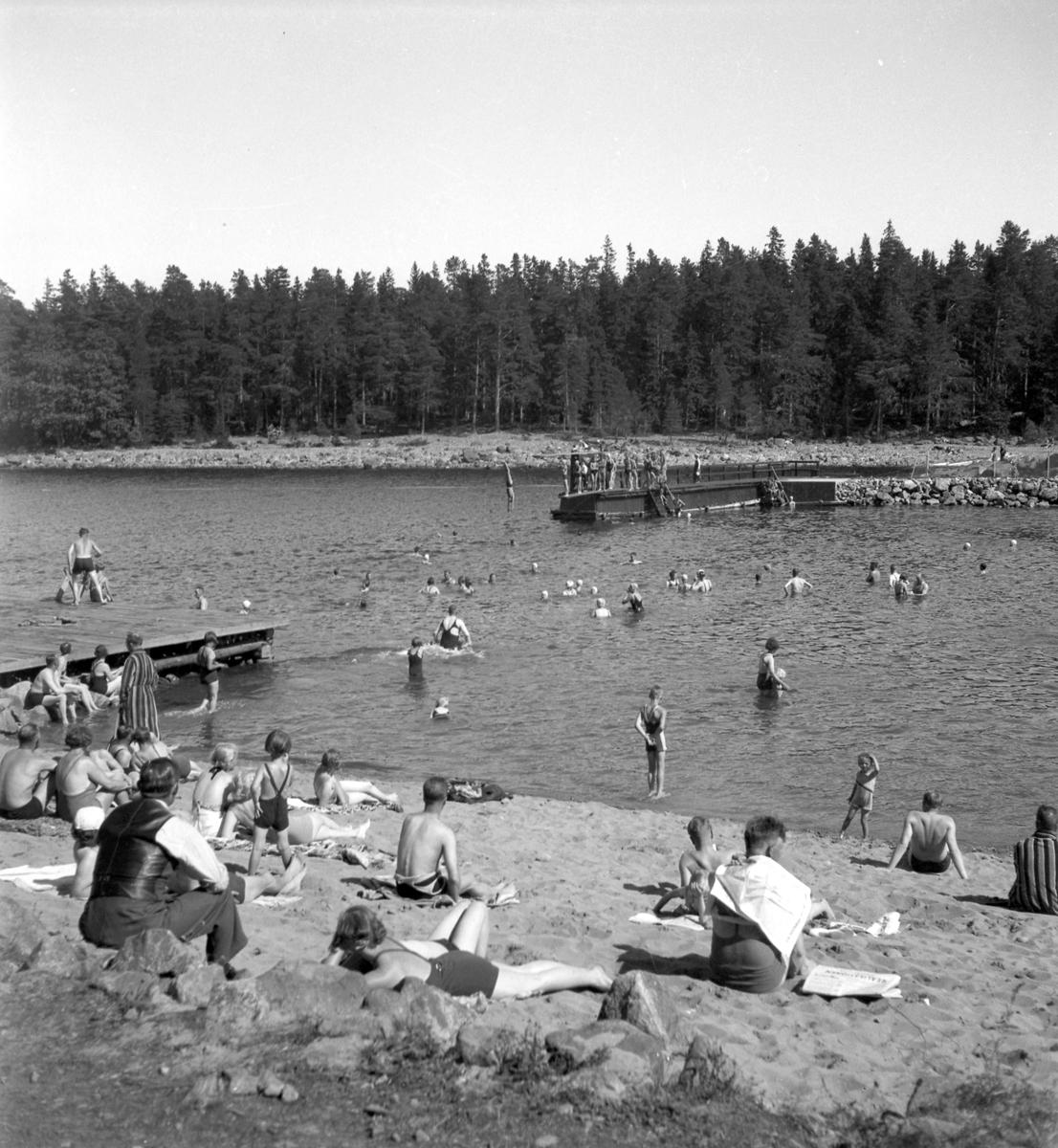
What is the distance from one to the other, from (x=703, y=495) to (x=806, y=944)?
193ft

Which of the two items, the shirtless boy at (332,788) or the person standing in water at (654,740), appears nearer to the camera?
the shirtless boy at (332,788)

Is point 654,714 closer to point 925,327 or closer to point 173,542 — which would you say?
point 173,542

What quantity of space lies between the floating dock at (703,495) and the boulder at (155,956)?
53440 millimetres

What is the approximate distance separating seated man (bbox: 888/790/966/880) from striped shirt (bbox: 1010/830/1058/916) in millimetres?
1294

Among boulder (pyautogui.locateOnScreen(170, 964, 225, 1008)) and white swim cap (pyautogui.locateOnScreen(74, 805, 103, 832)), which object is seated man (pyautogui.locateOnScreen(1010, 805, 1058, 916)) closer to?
boulder (pyautogui.locateOnScreen(170, 964, 225, 1008))

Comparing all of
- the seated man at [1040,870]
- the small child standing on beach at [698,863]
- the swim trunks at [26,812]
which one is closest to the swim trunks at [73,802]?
the swim trunks at [26,812]

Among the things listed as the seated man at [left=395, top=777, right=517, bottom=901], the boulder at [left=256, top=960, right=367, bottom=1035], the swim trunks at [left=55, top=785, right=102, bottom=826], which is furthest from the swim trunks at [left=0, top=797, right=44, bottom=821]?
the boulder at [left=256, top=960, right=367, bottom=1035]

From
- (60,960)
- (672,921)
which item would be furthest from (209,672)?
(60,960)

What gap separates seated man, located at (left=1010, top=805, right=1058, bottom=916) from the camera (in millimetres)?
10383

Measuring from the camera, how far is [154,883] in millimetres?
6984

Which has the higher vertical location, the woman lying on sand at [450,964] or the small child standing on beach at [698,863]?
the woman lying on sand at [450,964]

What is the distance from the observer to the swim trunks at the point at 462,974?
655cm

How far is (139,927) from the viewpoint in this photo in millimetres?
6891

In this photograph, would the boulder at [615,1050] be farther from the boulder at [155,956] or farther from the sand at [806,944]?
the boulder at [155,956]
